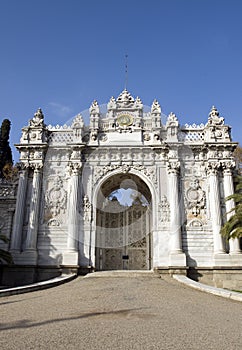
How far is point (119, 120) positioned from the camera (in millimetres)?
22609

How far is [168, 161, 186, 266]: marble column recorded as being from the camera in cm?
1852

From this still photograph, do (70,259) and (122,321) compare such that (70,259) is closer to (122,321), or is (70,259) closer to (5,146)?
(122,321)

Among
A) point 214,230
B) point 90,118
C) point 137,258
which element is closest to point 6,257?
point 137,258

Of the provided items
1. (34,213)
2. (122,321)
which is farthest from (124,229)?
(122,321)

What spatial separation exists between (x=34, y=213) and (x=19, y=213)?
977 mm

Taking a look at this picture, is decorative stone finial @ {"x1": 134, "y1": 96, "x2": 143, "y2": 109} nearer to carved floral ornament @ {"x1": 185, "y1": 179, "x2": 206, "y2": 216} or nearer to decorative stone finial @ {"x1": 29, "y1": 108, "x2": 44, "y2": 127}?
carved floral ornament @ {"x1": 185, "y1": 179, "x2": 206, "y2": 216}

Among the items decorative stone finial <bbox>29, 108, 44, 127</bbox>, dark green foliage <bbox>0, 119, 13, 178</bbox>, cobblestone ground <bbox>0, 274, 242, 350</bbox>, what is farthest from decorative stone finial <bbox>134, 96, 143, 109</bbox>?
dark green foliage <bbox>0, 119, 13, 178</bbox>

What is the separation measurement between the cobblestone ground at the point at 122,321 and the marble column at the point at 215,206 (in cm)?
672

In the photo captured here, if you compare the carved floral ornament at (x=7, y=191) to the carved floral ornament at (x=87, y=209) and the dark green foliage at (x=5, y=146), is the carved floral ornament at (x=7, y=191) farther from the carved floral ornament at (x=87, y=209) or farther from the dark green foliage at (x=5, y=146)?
the dark green foliage at (x=5, y=146)

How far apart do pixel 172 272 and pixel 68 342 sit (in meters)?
13.6

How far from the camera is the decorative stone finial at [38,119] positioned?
2245 centimetres

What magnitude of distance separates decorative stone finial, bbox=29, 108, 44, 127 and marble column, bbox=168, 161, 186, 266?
390 inches

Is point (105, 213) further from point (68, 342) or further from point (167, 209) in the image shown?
point (68, 342)

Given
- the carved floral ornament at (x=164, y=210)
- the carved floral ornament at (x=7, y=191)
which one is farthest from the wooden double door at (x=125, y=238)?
the carved floral ornament at (x=7, y=191)
